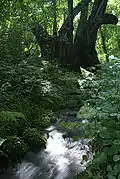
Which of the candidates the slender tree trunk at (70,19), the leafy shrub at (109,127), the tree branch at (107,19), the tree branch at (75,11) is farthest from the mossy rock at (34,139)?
the tree branch at (107,19)

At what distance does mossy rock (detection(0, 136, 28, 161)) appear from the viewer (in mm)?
4449

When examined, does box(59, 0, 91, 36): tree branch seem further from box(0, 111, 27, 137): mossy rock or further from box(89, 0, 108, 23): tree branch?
box(0, 111, 27, 137): mossy rock

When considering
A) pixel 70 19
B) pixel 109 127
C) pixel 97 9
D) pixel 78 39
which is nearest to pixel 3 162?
pixel 109 127

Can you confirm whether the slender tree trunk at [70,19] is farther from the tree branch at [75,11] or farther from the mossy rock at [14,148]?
the mossy rock at [14,148]

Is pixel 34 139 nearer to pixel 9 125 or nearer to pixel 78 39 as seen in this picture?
pixel 9 125

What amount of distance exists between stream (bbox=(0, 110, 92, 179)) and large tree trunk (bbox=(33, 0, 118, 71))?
26.4 feet

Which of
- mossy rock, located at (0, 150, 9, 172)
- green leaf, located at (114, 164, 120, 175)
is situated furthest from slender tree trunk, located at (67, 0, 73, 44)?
green leaf, located at (114, 164, 120, 175)

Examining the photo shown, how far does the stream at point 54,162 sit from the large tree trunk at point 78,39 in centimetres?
805

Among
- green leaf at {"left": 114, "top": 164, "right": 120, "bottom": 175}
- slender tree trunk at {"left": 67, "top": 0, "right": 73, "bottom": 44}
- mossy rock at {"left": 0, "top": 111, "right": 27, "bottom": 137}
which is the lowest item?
mossy rock at {"left": 0, "top": 111, "right": 27, "bottom": 137}

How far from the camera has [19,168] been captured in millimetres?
4297

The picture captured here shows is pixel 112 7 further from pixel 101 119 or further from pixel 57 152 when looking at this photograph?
pixel 101 119

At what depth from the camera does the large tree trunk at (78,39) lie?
13.0 m

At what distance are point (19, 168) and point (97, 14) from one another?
10.6 metres

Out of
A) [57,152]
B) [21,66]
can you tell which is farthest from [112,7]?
[57,152]
